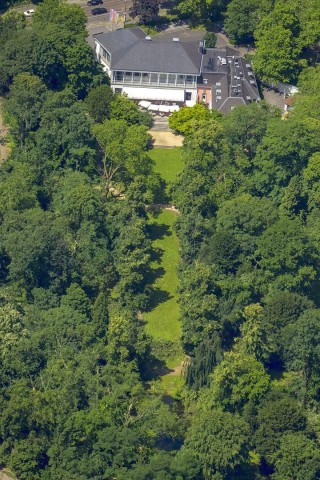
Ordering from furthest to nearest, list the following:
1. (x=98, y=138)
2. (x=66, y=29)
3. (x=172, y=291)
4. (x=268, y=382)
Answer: (x=66, y=29) → (x=98, y=138) → (x=172, y=291) → (x=268, y=382)

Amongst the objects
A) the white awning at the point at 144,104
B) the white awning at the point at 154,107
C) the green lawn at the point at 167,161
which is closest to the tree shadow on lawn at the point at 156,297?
the green lawn at the point at 167,161

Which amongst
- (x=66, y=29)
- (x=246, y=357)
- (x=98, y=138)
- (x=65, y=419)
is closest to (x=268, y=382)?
(x=246, y=357)

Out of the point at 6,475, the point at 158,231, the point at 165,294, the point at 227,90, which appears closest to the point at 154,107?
the point at 227,90

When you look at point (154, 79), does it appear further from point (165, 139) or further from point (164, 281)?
point (164, 281)

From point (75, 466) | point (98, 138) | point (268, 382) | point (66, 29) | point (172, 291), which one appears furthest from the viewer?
point (66, 29)

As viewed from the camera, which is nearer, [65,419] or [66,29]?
[65,419]

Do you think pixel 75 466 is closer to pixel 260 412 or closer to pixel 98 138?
pixel 260 412

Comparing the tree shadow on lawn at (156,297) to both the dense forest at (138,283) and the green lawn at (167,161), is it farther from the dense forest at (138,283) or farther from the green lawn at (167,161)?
the green lawn at (167,161)
